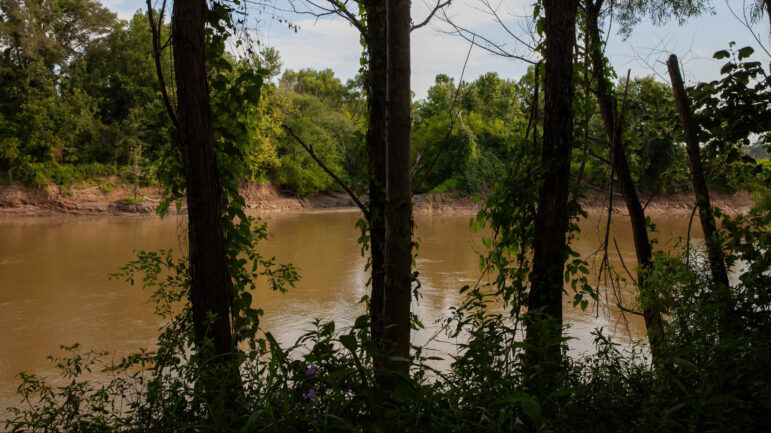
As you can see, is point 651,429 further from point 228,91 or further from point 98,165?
point 98,165

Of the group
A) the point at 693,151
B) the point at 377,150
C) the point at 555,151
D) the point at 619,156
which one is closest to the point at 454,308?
the point at 555,151

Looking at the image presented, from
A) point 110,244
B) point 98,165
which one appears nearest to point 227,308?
point 110,244

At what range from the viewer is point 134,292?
9109 mm

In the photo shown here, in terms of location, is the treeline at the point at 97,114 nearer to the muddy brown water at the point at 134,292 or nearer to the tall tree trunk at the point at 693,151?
the muddy brown water at the point at 134,292

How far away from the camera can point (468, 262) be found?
41.4ft

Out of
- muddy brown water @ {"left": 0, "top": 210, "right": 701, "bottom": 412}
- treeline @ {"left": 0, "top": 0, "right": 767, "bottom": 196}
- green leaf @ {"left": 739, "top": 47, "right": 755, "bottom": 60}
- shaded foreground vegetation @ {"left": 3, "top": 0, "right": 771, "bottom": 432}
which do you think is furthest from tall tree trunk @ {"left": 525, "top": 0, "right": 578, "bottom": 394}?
treeline @ {"left": 0, "top": 0, "right": 767, "bottom": 196}

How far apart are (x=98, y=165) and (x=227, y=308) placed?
97.9 ft

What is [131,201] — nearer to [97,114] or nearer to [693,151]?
[97,114]

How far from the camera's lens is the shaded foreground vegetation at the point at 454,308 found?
5.03ft

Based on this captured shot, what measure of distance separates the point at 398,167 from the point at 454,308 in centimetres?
86

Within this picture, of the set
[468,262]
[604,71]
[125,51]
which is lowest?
[468,262]

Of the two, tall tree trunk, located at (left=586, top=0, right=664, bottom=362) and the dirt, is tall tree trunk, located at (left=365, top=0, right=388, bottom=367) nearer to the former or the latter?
tall tree trunk, located at (left=586, top=0, right=664, bottom=362)

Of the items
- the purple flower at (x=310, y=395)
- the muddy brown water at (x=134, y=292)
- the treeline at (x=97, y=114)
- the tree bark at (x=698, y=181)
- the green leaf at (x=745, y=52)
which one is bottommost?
the muddy brown water at (x=134, y=292)

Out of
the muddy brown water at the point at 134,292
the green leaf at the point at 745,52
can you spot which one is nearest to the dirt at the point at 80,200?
the muddy brown water at the point at 134,292
